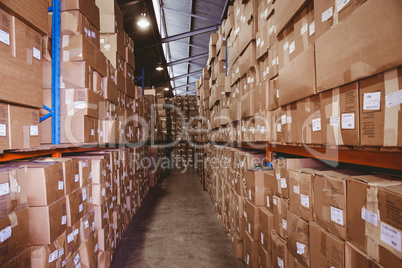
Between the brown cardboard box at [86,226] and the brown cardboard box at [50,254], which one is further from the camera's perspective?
the brown cardboard box at [86,226]

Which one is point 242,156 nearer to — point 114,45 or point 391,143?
point 391,143

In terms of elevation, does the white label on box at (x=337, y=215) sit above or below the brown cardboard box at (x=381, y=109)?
below

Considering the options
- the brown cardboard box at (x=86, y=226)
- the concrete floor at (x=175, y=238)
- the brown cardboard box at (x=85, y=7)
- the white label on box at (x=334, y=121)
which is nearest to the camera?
the white label on box at (x=334, y=121)

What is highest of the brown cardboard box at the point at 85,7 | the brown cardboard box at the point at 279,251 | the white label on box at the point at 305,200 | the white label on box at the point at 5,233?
the brown cardboard box at the point at 85,7

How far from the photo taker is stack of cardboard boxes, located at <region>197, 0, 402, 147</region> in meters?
0.91

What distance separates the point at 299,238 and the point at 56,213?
1760 millimetres

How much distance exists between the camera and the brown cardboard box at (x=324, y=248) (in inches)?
45.4

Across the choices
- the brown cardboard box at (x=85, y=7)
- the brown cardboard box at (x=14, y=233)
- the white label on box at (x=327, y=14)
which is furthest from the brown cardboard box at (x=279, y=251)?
the brown cardboard box at (x=85, y=7)

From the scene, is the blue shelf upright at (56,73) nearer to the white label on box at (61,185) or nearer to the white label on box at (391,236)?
the white label on box at (61,185)

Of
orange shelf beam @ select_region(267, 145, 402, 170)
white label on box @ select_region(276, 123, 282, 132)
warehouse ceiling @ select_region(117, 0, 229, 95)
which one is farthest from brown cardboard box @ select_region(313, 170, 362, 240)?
warehouse ceiling @ select_region(117, 0, 229, 95)

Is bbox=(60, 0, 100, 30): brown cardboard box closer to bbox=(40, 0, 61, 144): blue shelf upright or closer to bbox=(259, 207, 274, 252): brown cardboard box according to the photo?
bbox=(40, 0, 61, 144): blue shelf upright

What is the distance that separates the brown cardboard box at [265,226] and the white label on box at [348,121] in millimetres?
1223

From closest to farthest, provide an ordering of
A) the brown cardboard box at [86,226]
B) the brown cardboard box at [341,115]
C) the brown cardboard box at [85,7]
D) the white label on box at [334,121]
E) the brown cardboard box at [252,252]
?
the brown cardboard box at [341,115] → the white label on box at [334,121] → the brown cardboard box at [86,226] → the brown cardboard box at [85,7] → the brown cardboard box at [252,252]

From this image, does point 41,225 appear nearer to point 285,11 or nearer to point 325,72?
point 325,72
